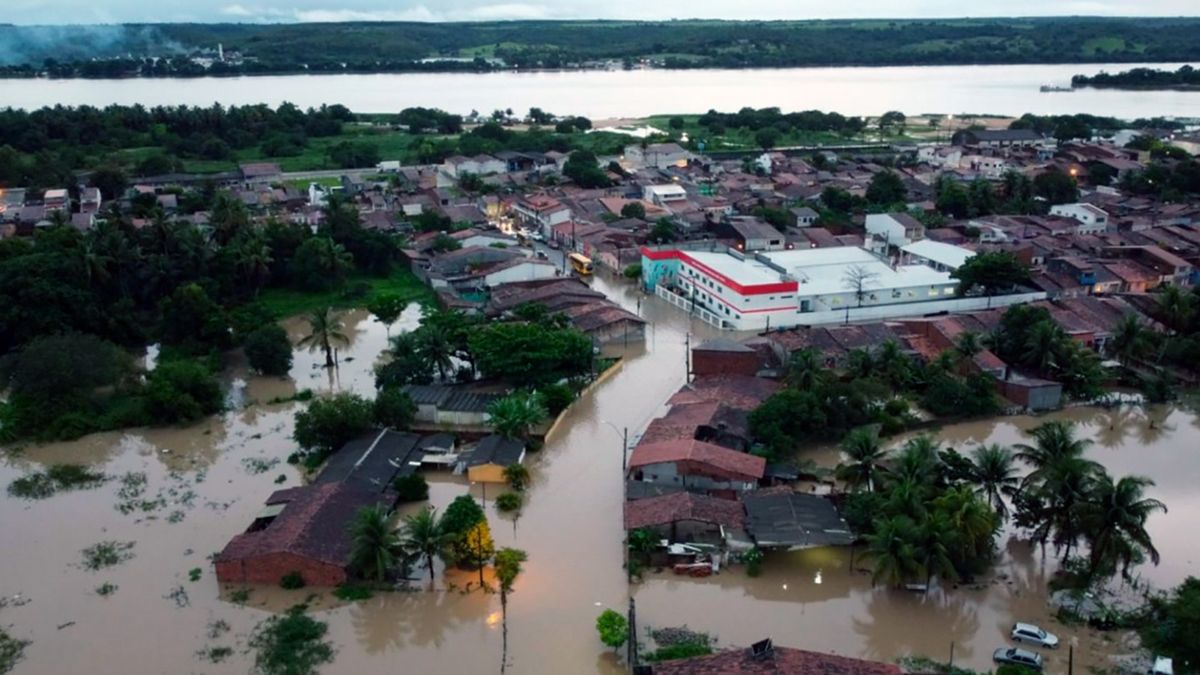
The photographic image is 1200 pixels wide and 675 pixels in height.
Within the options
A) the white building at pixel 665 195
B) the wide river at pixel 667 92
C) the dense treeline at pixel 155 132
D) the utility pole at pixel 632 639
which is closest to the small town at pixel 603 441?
the utility pole at pixel 632 639

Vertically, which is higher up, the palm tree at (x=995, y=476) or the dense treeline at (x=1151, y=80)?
the dense treeline at (x=1151, y=80)

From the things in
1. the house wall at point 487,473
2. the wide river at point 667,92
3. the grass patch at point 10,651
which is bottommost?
the grass patch at point 10,651

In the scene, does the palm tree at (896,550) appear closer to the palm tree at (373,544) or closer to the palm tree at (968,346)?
the palm tree at (373,544)

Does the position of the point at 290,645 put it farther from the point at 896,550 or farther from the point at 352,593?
the point at 896,550

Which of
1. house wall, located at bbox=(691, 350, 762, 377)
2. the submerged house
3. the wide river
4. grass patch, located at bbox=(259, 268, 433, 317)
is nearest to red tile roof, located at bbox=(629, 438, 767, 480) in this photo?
house wall, located at bbox=(691, 350, 762, 377)

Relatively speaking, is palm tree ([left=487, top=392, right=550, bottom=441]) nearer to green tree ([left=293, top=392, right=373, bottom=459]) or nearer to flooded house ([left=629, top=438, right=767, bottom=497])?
flooded house ([left=629, top=438, right=767, bottom=497])

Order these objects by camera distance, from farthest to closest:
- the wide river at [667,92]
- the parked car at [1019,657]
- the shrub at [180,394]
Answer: the wide river at [667,92], the shrub at [180,394], the parked car at [1019,657]

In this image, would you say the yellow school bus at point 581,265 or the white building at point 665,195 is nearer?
the yellow school bus at point 581,265
